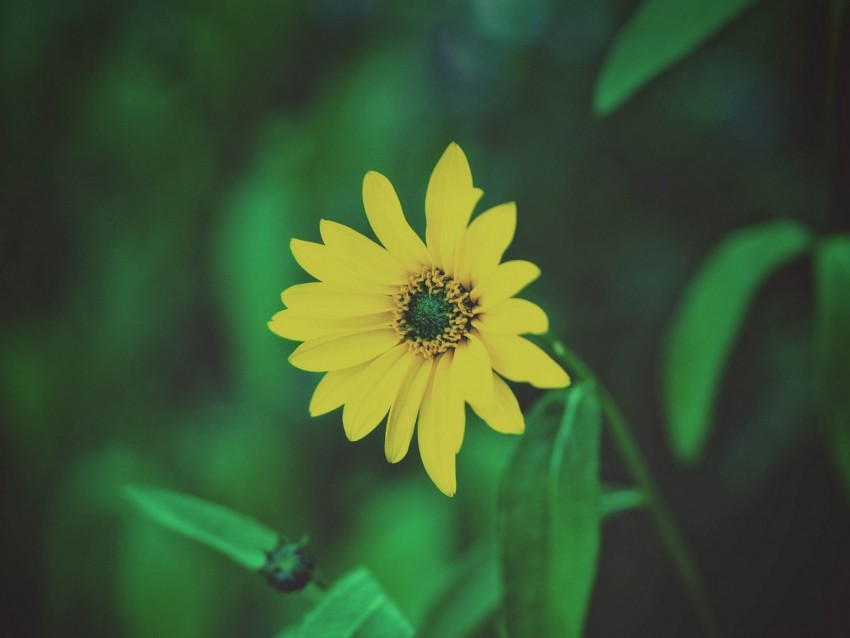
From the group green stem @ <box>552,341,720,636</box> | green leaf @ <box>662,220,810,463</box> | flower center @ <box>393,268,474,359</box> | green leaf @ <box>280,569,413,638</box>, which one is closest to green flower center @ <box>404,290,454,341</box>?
flower center @ <box>393,268,474,359</box>

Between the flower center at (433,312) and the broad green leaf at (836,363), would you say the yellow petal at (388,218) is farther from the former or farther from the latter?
the broad green leaf at (836,363)

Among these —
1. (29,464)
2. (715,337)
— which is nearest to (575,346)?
(715,337)

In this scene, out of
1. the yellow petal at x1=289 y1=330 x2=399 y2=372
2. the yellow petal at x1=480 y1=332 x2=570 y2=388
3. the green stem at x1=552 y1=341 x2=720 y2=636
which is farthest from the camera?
the green stem at x1=552 y1=341 x2=720 y2=636

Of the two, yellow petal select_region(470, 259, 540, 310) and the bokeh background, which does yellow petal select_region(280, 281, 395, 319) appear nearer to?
yellow petal select_region(470, 259, 540, 310)

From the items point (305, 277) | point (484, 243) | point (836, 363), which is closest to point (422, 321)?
point (484, 243)

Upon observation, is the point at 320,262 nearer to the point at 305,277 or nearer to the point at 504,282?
the point at 504,282

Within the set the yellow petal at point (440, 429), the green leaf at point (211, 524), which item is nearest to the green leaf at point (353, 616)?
the green leaf at point (211, 524)
